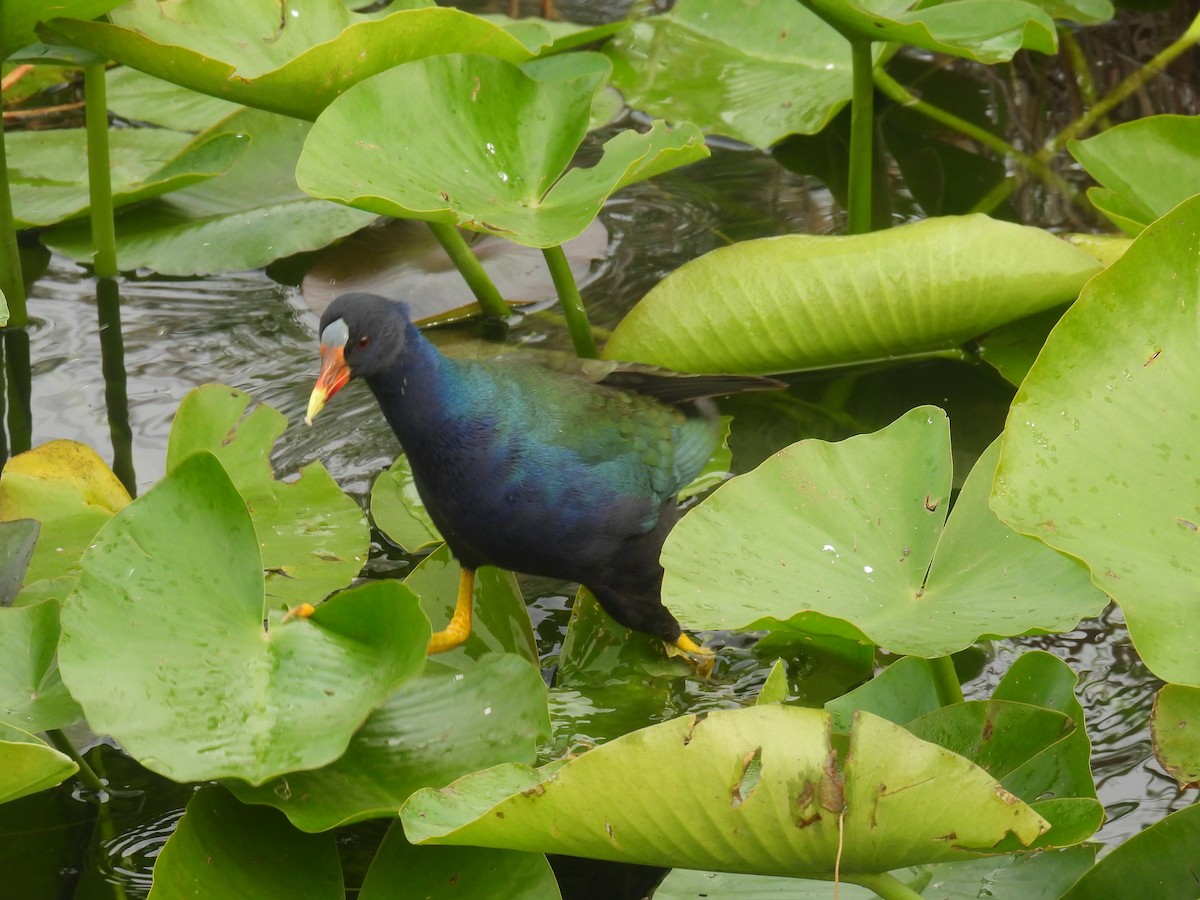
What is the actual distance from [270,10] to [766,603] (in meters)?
1.50

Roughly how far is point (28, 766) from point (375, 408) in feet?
4.07

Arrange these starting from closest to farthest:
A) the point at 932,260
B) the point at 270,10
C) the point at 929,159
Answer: the point at 932,260 < the point at 270,10 < the point at 929,159

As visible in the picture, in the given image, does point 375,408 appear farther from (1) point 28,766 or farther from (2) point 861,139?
(1) point 28,766

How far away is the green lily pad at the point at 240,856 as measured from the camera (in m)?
1.39

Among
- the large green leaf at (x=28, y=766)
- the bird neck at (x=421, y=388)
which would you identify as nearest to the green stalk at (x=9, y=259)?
the bird neck at (x=421, y=388)

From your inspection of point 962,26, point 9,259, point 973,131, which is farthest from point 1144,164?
point 9,259

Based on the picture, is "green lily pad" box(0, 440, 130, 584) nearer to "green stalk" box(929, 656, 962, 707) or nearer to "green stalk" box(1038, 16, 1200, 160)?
"green stalk" box(929, 656, 962, 707)

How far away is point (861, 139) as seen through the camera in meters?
2.59

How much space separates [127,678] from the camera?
4.61 feet

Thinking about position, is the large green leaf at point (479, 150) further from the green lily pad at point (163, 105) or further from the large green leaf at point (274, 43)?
the green lily pad at point (163, 105)

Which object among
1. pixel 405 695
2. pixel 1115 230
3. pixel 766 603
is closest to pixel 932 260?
pixel 1115 230

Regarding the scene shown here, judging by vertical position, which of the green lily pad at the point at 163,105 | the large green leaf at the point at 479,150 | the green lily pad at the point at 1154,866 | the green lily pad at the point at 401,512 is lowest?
the green lily pad at the point at 401,512

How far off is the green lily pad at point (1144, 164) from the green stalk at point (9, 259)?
181 centimetres

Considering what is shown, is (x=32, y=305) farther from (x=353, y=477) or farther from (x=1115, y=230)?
(x=1115, y=230)
